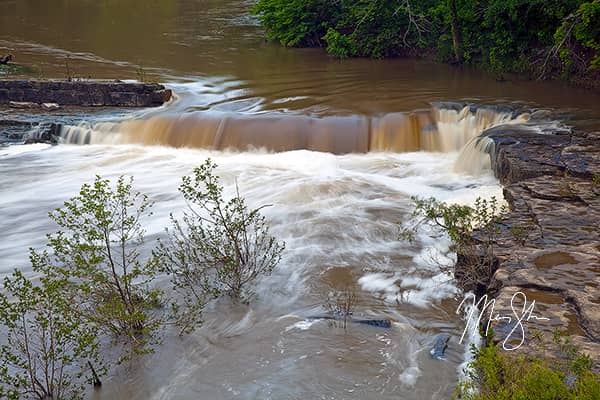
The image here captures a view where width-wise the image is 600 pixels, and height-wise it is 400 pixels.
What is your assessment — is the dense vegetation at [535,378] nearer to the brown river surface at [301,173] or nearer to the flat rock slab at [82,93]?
the brown river surface at [301,173]

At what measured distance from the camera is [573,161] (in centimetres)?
921

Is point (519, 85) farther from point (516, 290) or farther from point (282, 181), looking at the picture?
point (516, 290)

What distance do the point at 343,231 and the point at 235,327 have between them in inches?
108

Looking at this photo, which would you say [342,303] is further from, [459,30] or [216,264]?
[459,30]

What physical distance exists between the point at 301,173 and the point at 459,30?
9.60 m

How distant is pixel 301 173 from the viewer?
38.2 feet

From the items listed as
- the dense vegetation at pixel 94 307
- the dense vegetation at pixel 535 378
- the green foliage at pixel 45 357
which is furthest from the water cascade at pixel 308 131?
the dense vegetation at pixel 535 378

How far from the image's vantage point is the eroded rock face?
5.25 m

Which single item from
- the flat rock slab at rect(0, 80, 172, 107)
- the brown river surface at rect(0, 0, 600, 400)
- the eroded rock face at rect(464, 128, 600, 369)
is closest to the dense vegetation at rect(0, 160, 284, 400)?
the brown river surface at rect(0, 0, 600, 400)

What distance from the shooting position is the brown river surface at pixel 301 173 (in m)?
5.86

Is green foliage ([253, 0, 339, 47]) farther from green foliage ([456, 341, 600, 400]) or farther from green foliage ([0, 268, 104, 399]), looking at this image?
green foliage ([456, 341, 600, 400])

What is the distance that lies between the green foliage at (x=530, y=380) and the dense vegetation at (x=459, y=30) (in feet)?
34.7

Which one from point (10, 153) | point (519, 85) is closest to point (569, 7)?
point (519, 85)
